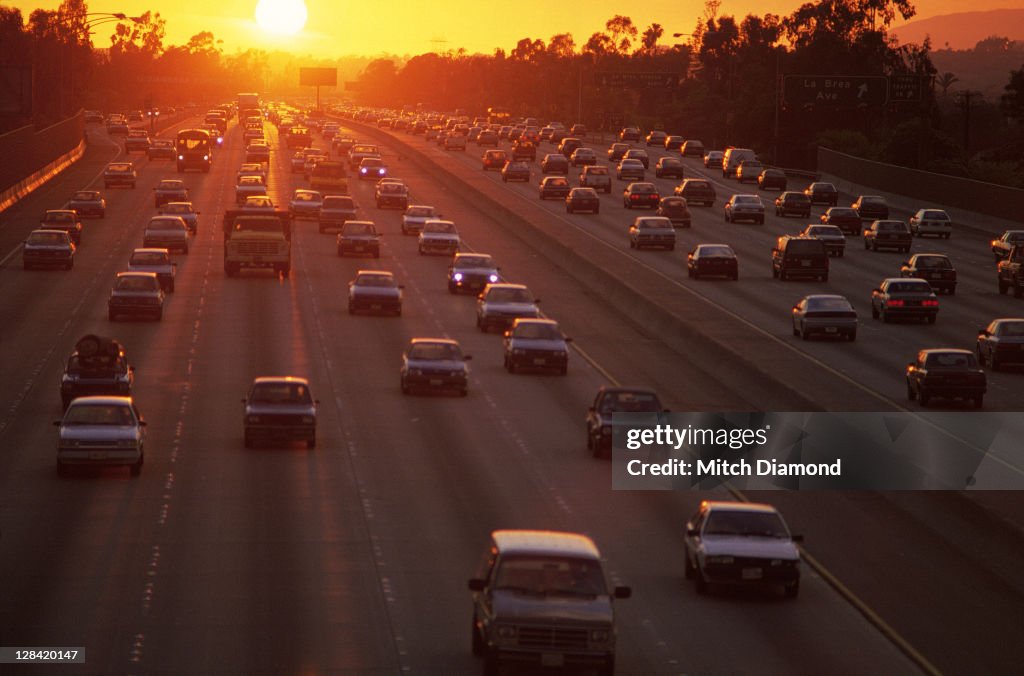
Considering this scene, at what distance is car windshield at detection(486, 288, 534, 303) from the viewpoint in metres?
60.9

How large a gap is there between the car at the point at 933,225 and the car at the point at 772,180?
1001 inches

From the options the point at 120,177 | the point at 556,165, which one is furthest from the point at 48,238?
the point at 556,165

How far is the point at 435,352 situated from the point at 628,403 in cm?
945

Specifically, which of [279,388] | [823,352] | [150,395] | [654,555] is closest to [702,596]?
[654,555]

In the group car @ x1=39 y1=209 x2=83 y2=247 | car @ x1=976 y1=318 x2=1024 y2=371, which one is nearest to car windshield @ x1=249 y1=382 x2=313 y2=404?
car @ x1=976 y1=318 x2=1024 y2=371

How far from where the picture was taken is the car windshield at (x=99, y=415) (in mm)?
36594

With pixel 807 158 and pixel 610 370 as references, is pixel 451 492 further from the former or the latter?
pixel 807 158

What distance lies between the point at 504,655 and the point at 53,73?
614 feet

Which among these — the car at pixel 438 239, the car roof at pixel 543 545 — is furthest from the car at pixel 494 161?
the car roof at pixel 543 545

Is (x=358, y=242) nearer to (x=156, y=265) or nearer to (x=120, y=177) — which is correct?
(x=156, y=265)

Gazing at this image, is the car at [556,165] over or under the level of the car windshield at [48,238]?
under

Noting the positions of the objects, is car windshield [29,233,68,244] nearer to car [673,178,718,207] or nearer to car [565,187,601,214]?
car [565,187,601,214]

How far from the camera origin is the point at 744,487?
120 feet

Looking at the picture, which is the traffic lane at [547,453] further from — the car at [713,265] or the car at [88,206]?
the car at [88,206]
